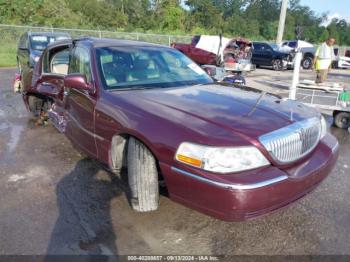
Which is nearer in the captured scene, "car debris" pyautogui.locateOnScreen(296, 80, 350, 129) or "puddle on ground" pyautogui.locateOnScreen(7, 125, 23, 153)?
"puddle on ground" pyautogui.locateOnScreen(7, 125, 23, 153)

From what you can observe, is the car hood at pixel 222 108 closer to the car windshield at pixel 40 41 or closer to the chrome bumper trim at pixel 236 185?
the chrome bumper trim at pixel 236 185

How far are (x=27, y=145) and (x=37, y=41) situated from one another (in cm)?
829

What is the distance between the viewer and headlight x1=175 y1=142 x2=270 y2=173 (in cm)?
262

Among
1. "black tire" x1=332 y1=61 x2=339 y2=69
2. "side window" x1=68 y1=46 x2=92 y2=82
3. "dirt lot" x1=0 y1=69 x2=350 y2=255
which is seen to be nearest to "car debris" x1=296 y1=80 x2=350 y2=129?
"dirt lot" x1=0 y1=69 x2=350 y2=255

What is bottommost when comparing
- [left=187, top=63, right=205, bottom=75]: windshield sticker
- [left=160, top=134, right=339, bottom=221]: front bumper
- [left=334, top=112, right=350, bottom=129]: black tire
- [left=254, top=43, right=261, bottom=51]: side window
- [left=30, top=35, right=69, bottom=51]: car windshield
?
[left=334, top=112, right=350, bottom=129]: black tire

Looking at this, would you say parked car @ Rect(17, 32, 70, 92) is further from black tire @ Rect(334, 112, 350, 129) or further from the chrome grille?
the chrome grille

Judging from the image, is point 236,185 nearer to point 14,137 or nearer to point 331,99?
point 14,137

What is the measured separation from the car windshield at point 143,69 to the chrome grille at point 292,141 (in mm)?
1481

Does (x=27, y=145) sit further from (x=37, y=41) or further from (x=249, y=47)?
(x=249, y=47)

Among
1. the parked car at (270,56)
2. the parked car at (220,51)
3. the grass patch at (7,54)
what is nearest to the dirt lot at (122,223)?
the parked car at (220,51)

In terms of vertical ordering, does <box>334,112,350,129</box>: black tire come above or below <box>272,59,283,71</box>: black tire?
below

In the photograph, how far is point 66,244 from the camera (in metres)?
2.90

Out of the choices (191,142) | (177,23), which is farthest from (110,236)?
(177,23)

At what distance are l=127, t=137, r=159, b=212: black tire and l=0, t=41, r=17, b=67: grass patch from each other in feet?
55.1
